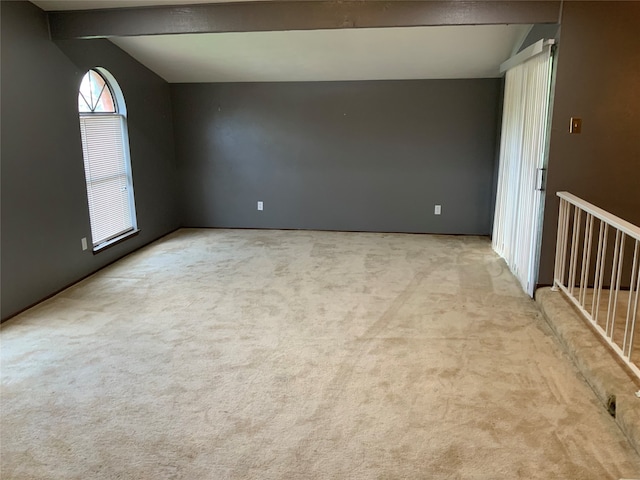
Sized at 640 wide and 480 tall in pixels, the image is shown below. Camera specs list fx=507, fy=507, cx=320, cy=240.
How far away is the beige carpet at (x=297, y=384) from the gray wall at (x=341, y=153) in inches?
68.1

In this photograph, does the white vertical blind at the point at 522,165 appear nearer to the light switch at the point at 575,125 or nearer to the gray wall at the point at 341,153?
the light switch at the point at 575,125

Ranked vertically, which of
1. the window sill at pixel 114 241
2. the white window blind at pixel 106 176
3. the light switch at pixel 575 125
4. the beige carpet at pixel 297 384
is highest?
the light switch at pixel 575 125

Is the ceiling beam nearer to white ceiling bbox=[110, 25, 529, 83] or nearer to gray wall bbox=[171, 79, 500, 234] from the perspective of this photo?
white ceiling bbox=[110, 25, 529, 83]

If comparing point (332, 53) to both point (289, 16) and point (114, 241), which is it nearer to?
point (289, 16)

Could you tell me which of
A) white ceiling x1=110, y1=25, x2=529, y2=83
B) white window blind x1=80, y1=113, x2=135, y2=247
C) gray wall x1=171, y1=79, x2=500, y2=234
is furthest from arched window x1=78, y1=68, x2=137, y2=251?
gray wall x1=171, y1=79, x2=500, y2=234

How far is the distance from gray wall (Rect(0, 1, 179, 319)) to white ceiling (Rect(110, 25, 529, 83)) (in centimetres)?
62

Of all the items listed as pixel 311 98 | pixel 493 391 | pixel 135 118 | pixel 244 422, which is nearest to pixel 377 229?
pixel 311 98

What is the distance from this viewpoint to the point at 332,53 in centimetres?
510

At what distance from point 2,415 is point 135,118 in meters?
3.66

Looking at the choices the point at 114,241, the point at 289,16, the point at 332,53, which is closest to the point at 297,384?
the point at 289,16

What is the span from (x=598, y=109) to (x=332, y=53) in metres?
2.55

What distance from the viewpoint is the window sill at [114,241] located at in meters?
4.83

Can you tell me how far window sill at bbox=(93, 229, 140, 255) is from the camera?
4.83m

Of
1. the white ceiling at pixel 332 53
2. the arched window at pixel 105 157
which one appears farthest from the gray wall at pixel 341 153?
the arched window at pixel 105 157
